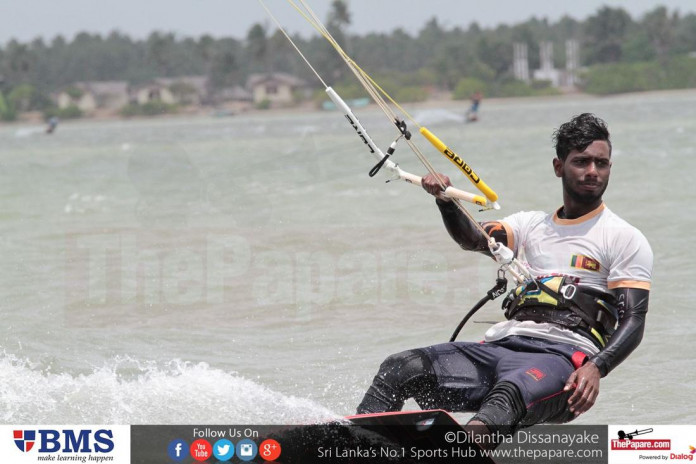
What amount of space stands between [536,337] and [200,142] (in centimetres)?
4231

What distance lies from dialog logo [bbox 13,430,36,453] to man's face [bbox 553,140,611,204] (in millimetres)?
2283

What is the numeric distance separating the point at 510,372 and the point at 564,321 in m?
0.31

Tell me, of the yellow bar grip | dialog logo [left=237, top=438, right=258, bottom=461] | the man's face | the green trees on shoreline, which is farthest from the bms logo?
the green trees on shoreline

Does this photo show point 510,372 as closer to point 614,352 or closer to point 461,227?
point 614,352

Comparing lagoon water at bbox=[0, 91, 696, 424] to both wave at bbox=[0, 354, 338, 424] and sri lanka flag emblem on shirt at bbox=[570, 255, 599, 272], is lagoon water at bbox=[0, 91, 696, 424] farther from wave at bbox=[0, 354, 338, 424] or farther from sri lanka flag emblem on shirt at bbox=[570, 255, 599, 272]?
sri lanka flag emblem on shirt at bbox=[570, 255, 599, 272]

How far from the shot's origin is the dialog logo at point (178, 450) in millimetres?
4191

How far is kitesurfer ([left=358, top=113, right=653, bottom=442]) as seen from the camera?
3838 millimetres

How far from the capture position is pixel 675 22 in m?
128

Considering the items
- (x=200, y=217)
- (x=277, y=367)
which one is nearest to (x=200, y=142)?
(x=200, y=217)

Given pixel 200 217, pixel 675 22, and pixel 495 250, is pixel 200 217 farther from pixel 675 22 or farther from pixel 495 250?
pixel 675 22

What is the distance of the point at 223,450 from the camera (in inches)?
160

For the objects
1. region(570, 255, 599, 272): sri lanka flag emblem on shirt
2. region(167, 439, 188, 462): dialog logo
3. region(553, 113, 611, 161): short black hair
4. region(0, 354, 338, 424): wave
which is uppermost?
region(553, 113, 611, 161): short black hair

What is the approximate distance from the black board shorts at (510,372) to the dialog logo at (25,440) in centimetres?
156

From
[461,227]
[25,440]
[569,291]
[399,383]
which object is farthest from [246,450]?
[569,291]
